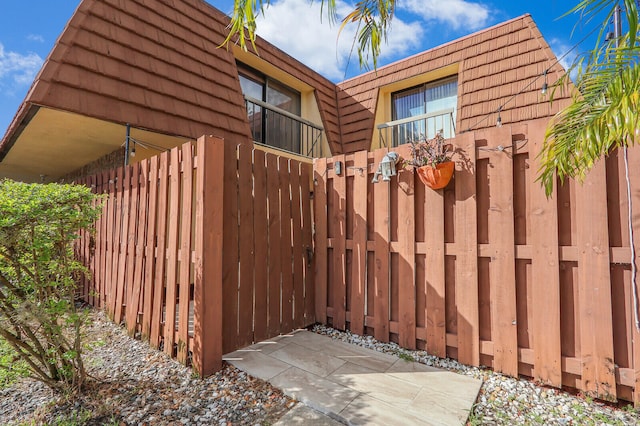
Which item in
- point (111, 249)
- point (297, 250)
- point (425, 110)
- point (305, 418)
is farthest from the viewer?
point (425, 110)

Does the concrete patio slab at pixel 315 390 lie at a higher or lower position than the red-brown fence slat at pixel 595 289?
lower

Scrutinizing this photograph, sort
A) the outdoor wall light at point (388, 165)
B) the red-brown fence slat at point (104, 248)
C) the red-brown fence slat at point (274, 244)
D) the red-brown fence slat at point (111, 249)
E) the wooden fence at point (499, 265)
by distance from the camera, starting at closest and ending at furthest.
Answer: the wooden fence at point (499, 265) < the outdoor wall light at point (388, 165) < the red-brown fence slat at point (274, 244) < the red-brown fence slat at point (111, 249) < the red-brown fence slat at point (104, 248)

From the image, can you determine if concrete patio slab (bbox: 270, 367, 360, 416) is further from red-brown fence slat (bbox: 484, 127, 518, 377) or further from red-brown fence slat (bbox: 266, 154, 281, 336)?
red-brown fence slat (bbox: 484, 127, 518, 377)

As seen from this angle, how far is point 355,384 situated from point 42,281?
9.09 feet

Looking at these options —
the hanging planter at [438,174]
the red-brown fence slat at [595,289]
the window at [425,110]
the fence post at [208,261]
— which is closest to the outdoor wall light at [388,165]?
the hanging planter at [438,174]

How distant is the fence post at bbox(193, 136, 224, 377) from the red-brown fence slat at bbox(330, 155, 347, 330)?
1.56m

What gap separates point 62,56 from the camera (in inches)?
151

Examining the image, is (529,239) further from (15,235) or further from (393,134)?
(393,134)

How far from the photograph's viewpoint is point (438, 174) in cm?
296

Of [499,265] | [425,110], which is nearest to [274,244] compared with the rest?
[499,265]

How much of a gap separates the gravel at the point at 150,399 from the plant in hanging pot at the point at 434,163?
2.42m

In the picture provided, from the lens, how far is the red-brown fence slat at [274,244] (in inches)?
139

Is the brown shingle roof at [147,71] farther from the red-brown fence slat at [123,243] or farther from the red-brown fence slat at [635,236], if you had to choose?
the red-brown fence slat at [635,236]

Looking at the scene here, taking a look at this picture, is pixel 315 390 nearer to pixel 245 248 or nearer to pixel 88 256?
pixel 245 248
